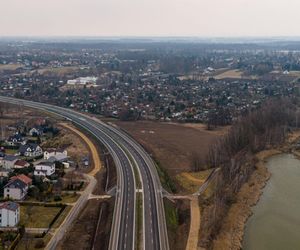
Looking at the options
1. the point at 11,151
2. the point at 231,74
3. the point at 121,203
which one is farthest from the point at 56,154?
the point at 231,74

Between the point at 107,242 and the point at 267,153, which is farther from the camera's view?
the point at 267,153

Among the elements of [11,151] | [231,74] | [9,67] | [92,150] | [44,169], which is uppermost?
[231,74]

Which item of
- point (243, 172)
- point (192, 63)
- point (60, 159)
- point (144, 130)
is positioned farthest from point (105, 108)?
point (192, 63)

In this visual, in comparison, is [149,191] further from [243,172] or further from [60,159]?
[60,159]

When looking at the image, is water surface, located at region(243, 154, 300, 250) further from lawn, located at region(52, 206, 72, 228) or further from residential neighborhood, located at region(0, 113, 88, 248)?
residential neighborhood, located at region(0, 113, 88, 248)

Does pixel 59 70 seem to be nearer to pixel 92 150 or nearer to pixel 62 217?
pixel 92 150

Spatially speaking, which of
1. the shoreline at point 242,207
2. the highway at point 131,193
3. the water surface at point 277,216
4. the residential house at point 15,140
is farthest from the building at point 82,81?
the water surface at point 277,216
